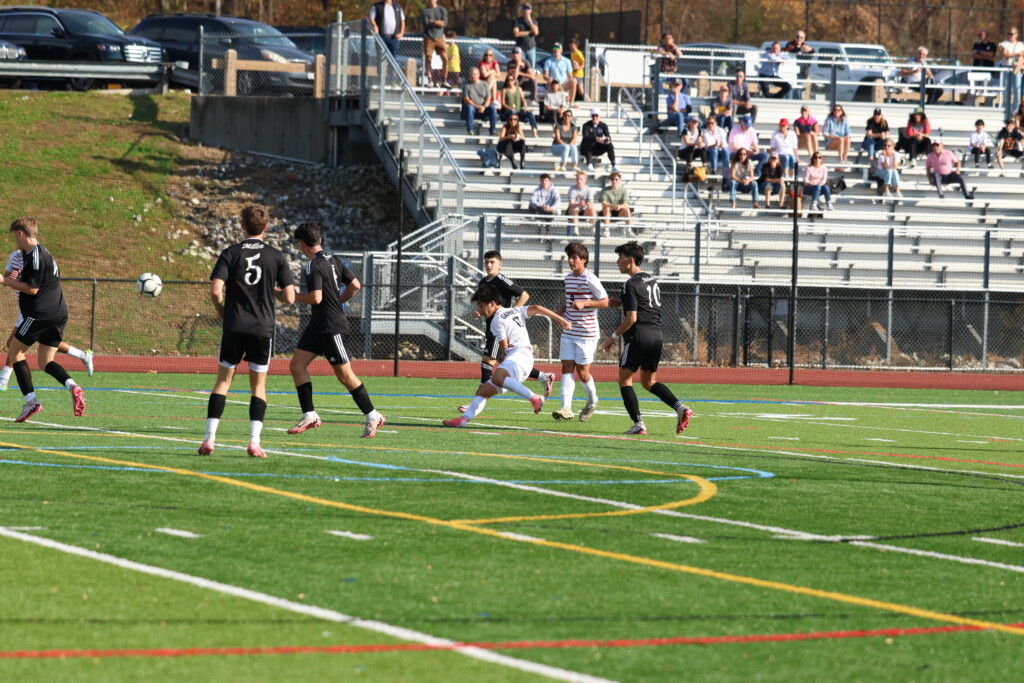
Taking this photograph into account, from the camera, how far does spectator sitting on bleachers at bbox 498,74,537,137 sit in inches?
1330

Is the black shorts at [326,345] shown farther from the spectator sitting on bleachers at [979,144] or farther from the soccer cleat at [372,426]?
the spectator sitting on bleachers at [979,144]

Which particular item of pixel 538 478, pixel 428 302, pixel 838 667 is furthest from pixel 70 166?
pixel 838 667

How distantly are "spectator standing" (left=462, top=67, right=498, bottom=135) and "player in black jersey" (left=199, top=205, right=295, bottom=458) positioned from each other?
74.2 ft

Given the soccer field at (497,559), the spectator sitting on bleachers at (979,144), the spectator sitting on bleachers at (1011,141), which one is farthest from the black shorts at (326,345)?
the spectator sitting on bleachers at (1011,141)

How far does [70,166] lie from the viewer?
34.9 metres

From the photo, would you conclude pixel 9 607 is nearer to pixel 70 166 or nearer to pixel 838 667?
pixel 838 667

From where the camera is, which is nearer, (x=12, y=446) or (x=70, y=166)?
(x=12, y=446)

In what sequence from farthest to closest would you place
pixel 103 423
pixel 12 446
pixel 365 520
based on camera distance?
pixel 103 423 → pixel 12 446 → pixel 365 520

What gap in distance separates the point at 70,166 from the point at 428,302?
12.5 m

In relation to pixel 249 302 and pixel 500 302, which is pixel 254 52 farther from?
pixel 249 302

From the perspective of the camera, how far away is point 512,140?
32.0 metres

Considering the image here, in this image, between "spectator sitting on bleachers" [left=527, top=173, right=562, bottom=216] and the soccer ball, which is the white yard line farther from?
"spectator sitting on bleachers" [left=527, top=173, right=562, bottom=216]

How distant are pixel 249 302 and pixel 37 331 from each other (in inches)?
172

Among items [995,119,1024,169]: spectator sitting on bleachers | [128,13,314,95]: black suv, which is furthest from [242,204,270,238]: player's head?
[995,119,1024,169]: spectator sitting on bleachers
